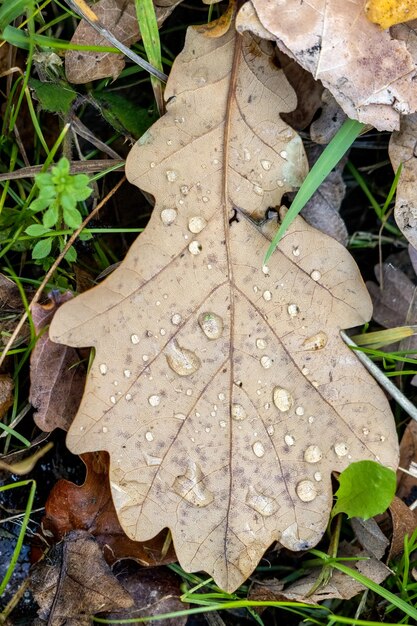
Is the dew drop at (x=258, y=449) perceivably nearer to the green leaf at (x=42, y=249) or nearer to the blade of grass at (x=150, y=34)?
the green leaf at (x=42, y=249)

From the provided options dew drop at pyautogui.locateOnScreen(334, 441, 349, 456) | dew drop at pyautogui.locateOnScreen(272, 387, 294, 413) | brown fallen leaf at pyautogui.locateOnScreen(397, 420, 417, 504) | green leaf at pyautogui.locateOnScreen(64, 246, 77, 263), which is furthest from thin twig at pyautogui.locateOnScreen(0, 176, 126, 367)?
brown fallen leaf at pyautogui.locateOnScreen(397, 420, 417, 504)

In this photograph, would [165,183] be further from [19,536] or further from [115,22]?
[19,536]

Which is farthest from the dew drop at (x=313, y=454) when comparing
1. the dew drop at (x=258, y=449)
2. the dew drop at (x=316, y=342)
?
the dew drop at (x=316, y=342)

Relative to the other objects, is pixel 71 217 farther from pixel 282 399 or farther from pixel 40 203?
pixel 282 399

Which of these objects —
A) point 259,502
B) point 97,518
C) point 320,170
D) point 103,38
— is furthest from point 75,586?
point 103,38

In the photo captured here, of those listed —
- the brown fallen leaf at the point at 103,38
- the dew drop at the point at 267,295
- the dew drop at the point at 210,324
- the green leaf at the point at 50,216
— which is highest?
the brown fallen leaf at the point at 103,38

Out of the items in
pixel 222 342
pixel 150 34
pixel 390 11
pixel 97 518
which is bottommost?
pixel 97 518

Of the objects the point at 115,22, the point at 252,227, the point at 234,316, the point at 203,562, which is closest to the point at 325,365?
the point at 234,316

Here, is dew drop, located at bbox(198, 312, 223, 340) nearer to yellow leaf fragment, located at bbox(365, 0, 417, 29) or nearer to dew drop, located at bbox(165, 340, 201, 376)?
dew drop, located at bbox(165, 340, 201, 376)
